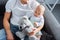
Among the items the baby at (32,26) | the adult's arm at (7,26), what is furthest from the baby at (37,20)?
the adult's arm at (7,26)

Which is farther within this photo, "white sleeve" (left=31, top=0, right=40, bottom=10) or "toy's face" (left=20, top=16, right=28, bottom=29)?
"white sleeve" (left=31, top=0, right=40, bottom=10)

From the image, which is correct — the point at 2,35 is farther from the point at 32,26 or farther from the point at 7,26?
the point at 32,26

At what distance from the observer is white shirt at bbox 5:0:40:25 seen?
4.11 ft

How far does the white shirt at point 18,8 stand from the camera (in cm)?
125

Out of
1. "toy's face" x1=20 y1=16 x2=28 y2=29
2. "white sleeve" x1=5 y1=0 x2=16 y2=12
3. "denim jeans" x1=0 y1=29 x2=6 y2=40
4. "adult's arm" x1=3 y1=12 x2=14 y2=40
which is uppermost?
"white sleeve" x1=5 y1=0 x2=16 y2=12

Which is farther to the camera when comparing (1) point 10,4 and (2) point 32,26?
(1) point 10,4

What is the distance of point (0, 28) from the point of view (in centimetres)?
142

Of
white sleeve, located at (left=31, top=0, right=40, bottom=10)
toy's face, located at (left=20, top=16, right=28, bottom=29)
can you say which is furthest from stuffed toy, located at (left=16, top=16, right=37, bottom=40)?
white sleeve, located at (left=31, top=0, right=40, bottom=10)

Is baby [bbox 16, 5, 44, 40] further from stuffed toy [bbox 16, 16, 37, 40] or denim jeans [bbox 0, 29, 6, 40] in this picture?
denim jeans [bbox 0, 29, 6, 40]

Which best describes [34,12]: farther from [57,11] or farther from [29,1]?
[57,11]

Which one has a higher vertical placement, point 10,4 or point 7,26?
point 10,4

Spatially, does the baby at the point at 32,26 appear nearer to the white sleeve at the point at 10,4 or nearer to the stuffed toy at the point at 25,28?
the stuffed toy at the point at 25,28

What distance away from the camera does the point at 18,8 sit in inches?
49.5

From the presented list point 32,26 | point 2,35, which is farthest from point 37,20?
point 2,35
